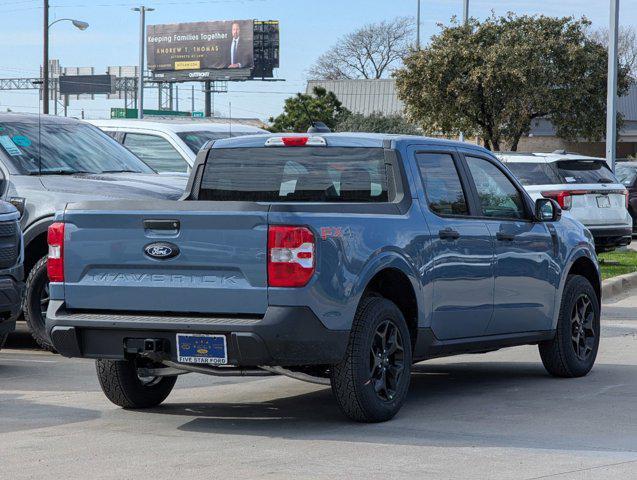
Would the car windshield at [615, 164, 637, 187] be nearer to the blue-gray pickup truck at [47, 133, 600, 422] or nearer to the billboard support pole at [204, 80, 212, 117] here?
the blue-gray pickup truck at [47, 133, 600, 422]

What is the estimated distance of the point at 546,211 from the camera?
9953 millimetres

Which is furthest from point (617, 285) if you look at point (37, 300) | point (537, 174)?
point (37, 300)

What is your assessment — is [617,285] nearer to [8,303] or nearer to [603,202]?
[603,202]

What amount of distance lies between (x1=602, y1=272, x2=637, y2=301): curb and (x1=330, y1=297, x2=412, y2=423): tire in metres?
9.76

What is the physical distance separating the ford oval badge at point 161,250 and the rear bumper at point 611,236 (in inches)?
513

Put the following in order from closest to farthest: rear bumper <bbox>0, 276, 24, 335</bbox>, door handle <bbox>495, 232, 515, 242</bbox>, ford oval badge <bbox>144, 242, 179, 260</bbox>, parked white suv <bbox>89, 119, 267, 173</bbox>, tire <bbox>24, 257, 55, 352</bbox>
Result: ford oval badge <bbox>144, 242, 179, 260</bbox>
door handle <bbox>495, 232, 515, 242</bbox>
rear bumper <bbox>0, 276, 24, 335</bbox>
tire <bbox>24, 257, 55, 352</bbox>
parked white suv <bbox>89, 119, 267, 173</bbox>

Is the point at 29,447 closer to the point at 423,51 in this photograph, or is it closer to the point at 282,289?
the point at 282,289

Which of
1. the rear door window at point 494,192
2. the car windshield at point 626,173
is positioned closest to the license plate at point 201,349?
the rear door window at point 494,192

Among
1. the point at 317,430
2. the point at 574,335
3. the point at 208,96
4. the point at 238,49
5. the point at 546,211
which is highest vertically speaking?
the point at 238,49

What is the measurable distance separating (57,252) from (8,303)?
163 centimetres

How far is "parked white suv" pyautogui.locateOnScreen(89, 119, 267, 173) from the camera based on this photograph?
15.0m

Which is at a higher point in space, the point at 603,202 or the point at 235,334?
the point at 603,202

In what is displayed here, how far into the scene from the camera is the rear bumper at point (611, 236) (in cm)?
1991

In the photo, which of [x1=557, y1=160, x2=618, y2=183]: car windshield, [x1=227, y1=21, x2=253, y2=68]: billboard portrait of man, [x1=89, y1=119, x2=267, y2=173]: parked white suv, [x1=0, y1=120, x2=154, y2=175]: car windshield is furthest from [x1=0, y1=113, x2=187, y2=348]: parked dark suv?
[x1=227, y1=21, x2=253, y2=68]: billboard portrait of man
